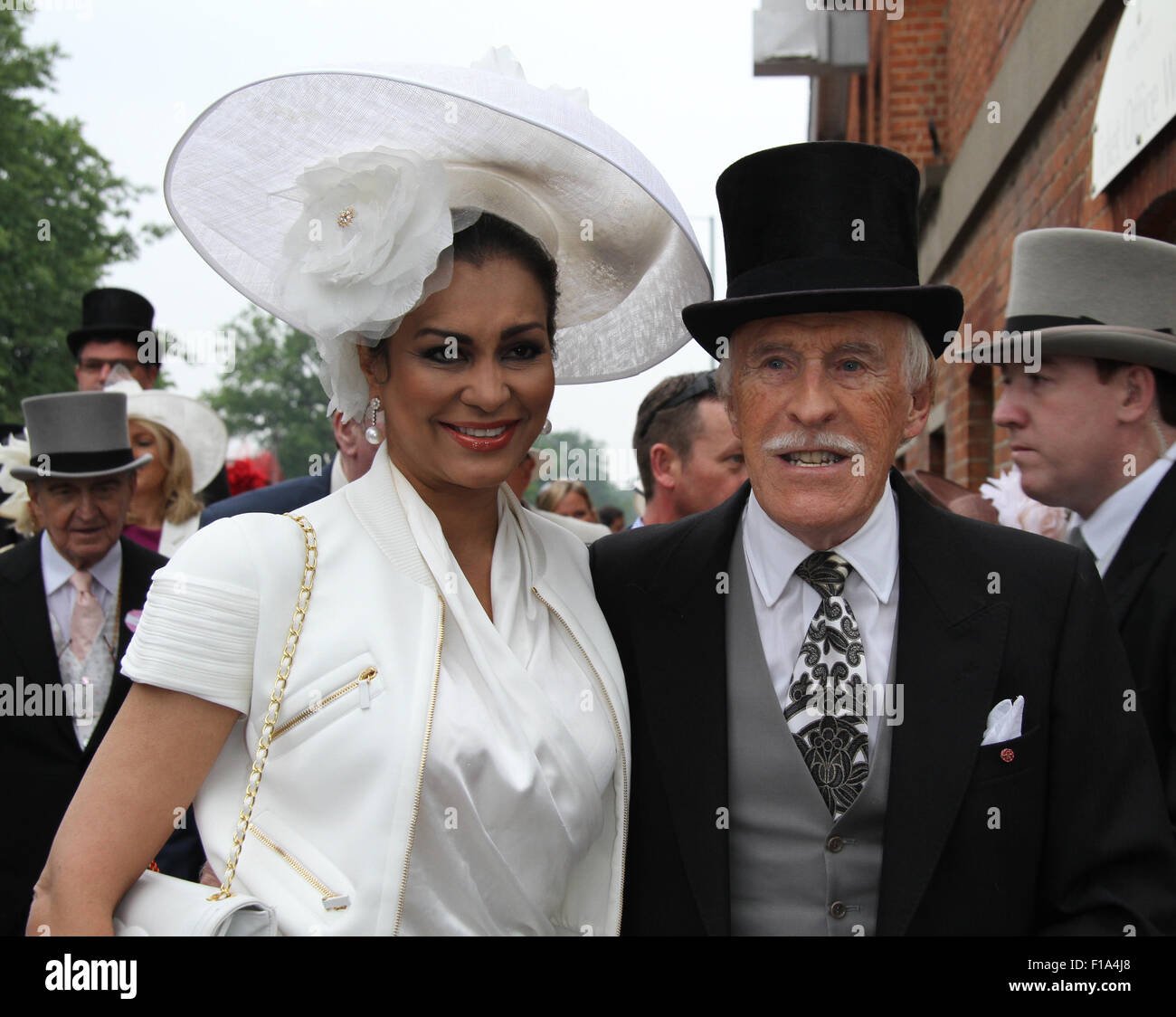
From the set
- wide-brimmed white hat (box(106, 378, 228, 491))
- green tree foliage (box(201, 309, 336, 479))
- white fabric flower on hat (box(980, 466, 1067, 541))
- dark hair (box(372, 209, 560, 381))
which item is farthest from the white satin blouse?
green tree foliage (box(201, 309, 336, 479))

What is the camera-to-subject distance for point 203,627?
78.2 inches

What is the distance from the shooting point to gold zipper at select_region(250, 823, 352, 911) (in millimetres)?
1963

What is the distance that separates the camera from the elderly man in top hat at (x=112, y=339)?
6.61 m

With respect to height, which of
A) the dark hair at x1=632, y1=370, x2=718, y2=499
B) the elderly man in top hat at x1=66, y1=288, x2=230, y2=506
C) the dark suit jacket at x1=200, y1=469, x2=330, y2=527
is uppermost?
the elderly man in top hat at x1=66, y1=288, x2=230, y2=506

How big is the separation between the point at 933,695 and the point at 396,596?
103cm

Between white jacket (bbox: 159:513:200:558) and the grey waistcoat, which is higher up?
white jacket (bbox: 159:513:200:558)

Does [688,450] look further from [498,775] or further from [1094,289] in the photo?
[498,775]

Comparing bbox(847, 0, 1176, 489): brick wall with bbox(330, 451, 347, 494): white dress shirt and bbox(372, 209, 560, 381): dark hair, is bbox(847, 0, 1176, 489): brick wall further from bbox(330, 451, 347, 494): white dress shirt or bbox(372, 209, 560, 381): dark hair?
bbox(330, 451, 347, 494): white dress shirt

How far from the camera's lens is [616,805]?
7.52 ft

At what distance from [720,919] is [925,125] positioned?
927 cm

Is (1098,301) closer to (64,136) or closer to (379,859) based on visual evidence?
(379,859)

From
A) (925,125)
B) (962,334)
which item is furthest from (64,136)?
(962,334)

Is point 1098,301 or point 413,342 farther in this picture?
point 1098,301

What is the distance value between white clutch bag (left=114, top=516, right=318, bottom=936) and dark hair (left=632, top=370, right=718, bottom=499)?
10.1 feet
